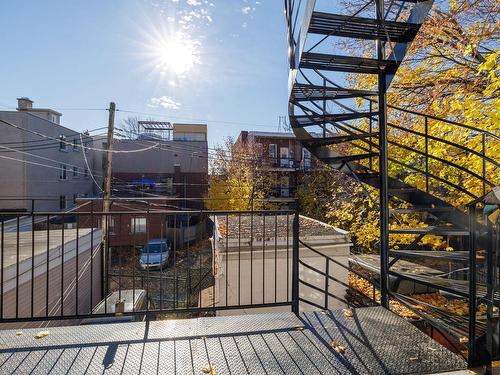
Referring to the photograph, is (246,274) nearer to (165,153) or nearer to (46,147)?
(46,147)

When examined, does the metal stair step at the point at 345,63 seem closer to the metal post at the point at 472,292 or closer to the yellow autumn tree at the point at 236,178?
the metal post at the point at 472,292

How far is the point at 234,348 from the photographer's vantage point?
88.3 inches

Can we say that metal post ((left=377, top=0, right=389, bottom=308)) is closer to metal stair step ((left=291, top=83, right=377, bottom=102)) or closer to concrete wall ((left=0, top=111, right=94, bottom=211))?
metal stair step ((left=291, top=83, right=377, bottom=102))

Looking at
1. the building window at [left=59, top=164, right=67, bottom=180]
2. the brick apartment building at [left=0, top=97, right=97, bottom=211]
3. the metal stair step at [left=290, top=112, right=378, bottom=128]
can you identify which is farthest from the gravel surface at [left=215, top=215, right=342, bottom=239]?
the building window at [left=59, top=164, right=67, bottom=180]

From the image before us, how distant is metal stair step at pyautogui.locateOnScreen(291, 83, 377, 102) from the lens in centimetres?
351

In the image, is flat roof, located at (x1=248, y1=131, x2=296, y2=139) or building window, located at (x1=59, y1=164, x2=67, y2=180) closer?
building window, located at (x1=59, y1=164, x2=67, y2=180)

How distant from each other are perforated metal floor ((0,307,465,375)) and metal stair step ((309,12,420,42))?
2.97m

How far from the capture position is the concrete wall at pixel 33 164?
58.9ft

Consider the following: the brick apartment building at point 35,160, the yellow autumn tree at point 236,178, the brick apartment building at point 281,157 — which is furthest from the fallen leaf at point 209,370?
the brick apartment building at point 281,157

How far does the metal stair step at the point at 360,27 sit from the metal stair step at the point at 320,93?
0.60m

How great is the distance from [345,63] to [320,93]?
0.49m

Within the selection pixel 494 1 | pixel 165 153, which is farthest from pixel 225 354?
pixel 165 153

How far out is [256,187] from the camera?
756 inches

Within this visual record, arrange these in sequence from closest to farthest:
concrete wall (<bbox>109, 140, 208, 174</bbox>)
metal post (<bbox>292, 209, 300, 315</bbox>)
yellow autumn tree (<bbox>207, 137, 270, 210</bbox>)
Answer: metal post (<bbox>292, 209, 300, 315</bbox>) → yellow autumn tree (<bbox>207, 137, 270, 210</bbox>) → concrete wall (<bbox>109, 140, 208, 174</bbox>)
